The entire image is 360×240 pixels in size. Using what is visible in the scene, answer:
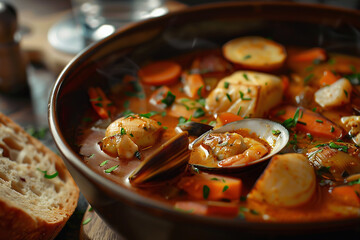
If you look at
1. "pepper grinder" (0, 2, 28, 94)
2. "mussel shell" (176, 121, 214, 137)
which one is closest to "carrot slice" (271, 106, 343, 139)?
"mussel shell" (176, 121, 214, 137)

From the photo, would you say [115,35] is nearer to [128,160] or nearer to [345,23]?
[128,160]

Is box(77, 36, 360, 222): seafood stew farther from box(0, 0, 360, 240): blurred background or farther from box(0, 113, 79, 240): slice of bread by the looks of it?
box(0, 0, 360, 240): blurred background

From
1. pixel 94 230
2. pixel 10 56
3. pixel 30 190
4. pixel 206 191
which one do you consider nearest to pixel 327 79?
pixel 206 191

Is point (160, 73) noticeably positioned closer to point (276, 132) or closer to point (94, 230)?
point (276, 132)

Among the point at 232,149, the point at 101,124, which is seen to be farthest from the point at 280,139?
the point at 101,124

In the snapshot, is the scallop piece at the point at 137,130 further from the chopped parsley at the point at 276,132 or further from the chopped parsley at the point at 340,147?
the chopped parsley at the point at 340,147
